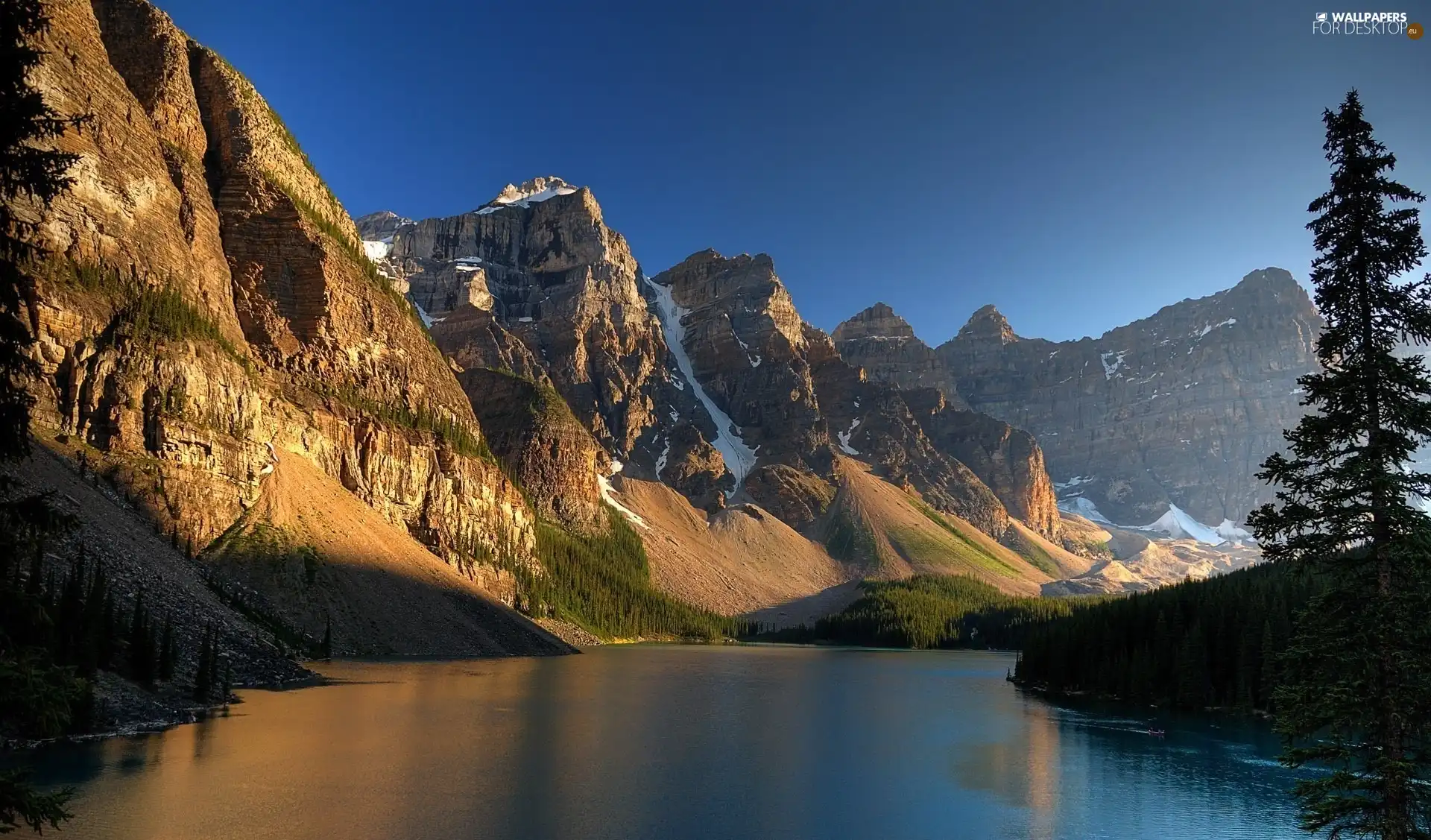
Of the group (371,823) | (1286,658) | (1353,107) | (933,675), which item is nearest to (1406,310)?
(1353,107)

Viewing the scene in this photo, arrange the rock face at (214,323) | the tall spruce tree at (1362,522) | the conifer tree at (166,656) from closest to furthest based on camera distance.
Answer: the tall spruce tree at (1362,522) < the conifer tree at (166,656) < the rock face at (214,323)

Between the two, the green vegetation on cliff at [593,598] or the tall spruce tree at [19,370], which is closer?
the tall spruce tree at [19,370]

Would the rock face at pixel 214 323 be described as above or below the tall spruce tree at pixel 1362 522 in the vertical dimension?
above

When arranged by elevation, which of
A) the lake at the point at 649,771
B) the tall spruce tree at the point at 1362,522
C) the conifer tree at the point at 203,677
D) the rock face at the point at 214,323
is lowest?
the lake at the point at 649,771

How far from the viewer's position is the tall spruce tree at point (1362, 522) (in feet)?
52.8

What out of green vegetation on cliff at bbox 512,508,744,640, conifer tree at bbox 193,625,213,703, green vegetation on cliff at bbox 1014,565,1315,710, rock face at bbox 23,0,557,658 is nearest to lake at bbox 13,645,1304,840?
conifer tree at bbox 193,625,213,703

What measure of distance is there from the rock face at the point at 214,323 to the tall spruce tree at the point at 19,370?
56.8 metres

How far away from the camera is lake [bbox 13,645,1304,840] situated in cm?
3325

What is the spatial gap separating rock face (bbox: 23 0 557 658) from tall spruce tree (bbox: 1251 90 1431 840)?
7010 cm

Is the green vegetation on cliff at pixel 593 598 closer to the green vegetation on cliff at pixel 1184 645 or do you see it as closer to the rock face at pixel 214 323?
the rock face at pixel 214 323

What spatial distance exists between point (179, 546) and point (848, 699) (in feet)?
211

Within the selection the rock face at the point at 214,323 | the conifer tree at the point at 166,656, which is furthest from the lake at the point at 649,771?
the rock face at the point at 214,323

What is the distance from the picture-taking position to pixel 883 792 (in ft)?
139

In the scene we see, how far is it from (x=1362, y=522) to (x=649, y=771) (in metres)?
34.6
